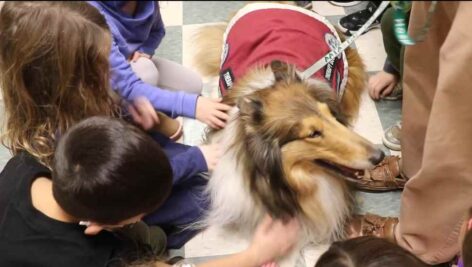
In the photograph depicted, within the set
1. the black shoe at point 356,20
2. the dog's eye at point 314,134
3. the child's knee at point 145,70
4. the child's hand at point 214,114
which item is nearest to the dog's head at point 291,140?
the dog's eye at point 314,134

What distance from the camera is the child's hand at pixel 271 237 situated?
5.30ft

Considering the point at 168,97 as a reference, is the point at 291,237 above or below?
below

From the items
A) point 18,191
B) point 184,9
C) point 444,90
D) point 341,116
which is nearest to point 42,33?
point 18,191

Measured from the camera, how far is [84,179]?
121 cm

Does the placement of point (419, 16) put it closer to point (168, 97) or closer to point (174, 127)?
point (168, 97)

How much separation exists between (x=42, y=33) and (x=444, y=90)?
987mm

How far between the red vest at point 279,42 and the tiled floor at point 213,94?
0.25 meters

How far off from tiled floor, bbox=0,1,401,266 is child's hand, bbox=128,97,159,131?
1.10 feet

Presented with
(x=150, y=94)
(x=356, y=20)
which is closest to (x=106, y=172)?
(x=150, y=94)

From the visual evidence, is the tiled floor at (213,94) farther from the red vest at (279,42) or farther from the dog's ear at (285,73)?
the dog's ear at (285,73)

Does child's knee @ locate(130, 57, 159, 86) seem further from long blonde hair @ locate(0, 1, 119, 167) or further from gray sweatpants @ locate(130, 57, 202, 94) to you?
long blonde hair @ locate(0, 1, 119, 167)

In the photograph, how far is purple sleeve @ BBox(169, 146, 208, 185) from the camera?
67.1 inches

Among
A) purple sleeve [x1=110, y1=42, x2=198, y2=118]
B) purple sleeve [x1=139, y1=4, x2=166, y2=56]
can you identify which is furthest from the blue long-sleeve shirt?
purple sleeve [x1=139, y1=4, x2=166, y2=56]

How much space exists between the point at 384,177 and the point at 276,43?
1.93ft
